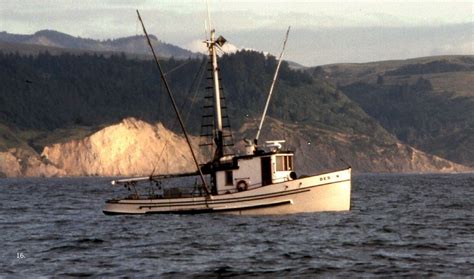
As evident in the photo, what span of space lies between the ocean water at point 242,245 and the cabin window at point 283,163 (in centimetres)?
358

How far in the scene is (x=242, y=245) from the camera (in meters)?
50.6

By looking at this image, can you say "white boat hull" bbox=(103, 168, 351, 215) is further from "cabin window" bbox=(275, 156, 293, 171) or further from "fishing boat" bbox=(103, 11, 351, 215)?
"cabin window" bbox=(275, 156, 293, 171)

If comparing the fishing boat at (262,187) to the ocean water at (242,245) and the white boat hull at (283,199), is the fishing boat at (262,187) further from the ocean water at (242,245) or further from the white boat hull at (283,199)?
the ocean water at (242,245)

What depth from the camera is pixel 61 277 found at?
132ft

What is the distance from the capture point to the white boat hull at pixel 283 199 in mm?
66250

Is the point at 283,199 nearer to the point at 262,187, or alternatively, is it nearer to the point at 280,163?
the point at 262,187

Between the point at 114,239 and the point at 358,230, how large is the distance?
1378cm

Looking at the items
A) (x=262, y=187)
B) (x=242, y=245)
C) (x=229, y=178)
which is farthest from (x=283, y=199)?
(x=242, y=245)

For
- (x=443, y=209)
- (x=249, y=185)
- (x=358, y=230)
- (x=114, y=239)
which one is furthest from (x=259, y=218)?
(x=443, y=209)

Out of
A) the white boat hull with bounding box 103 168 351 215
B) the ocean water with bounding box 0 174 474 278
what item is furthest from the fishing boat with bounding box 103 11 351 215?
the ocean water with bounding box 0 174 474 278

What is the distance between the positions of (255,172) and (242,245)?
17079 millimetres

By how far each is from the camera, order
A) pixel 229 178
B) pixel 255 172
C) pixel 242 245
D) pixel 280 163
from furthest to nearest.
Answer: pixel 229 178 < pixel 280 163 < pixel 255 172 < pixel 242 245

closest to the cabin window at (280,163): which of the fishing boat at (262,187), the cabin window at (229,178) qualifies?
the fishing boat at (262,187)

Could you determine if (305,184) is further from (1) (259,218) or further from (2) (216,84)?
(2) (216,84)
